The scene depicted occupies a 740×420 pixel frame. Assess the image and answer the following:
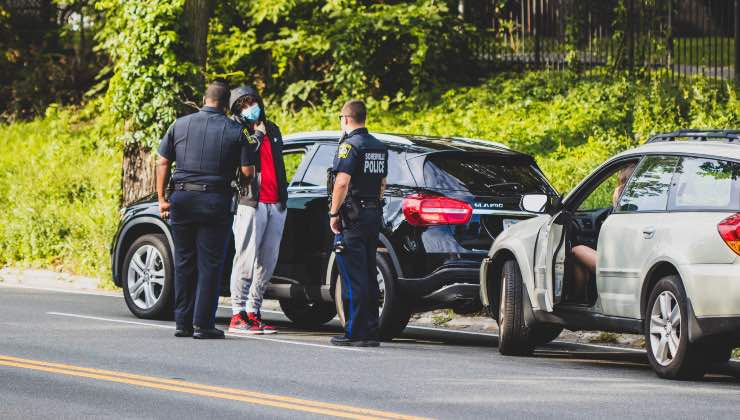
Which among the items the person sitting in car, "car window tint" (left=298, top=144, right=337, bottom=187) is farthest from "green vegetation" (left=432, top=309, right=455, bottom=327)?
the person sitting in car

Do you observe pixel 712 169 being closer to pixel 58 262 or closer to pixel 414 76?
pixel 58 262

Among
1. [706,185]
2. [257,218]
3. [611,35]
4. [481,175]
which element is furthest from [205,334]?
[611,35]

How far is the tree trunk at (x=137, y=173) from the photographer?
739 inches

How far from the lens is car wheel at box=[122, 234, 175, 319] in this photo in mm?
12547

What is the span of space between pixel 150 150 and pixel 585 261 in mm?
9841

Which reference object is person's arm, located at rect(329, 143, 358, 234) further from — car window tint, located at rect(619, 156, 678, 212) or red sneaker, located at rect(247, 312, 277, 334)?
car window tint, located at rect(619, 156, 678, 212)

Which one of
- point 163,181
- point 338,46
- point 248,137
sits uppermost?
point 338,46

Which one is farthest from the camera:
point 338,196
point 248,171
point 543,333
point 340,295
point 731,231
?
point 340,295

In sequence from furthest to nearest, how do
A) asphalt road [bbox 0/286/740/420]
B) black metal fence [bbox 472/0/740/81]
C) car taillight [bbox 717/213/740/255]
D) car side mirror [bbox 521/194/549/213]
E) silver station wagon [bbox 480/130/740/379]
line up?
black metal fence [bbox 472/0/740/81]
car side mirror [bbox 521/194/549/213]
silver station wagon [bbox 480/130/740/379]
car taillight [bbox 717/213/740/255]
asphalt road [bbox 0/286/740/420]

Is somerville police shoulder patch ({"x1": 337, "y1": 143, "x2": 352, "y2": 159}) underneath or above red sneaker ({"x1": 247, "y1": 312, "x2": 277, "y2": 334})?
above

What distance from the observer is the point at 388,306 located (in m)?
11.1

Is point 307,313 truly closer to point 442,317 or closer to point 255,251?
point 442,317

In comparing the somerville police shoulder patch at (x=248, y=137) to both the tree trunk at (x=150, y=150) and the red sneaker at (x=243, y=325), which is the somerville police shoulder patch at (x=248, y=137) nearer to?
the red sneaker at (x=243, y=325)

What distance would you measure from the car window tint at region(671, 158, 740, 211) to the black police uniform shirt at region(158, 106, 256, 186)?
12.1 ft
